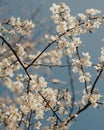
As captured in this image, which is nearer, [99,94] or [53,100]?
[99,94]

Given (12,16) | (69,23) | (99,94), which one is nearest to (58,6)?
(69,23)

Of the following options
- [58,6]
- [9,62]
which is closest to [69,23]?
[58,6]

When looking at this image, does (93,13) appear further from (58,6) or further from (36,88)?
(36,88)

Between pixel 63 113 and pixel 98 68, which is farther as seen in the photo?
pixel 63 113

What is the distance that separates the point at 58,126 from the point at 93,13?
1.96 m

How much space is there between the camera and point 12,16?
→ 576cm

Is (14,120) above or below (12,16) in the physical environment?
below

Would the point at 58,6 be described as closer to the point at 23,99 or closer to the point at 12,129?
the point at 23,99

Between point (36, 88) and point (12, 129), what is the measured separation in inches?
31.9

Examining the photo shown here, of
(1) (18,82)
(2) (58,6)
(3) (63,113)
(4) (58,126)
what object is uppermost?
(2) (58,6)

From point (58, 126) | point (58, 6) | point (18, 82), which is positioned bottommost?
point (58, 126)

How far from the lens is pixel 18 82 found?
606 centimetres

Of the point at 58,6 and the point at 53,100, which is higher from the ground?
the point at 58,6

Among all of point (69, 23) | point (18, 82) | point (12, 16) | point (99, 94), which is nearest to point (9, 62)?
point (18, 82)
